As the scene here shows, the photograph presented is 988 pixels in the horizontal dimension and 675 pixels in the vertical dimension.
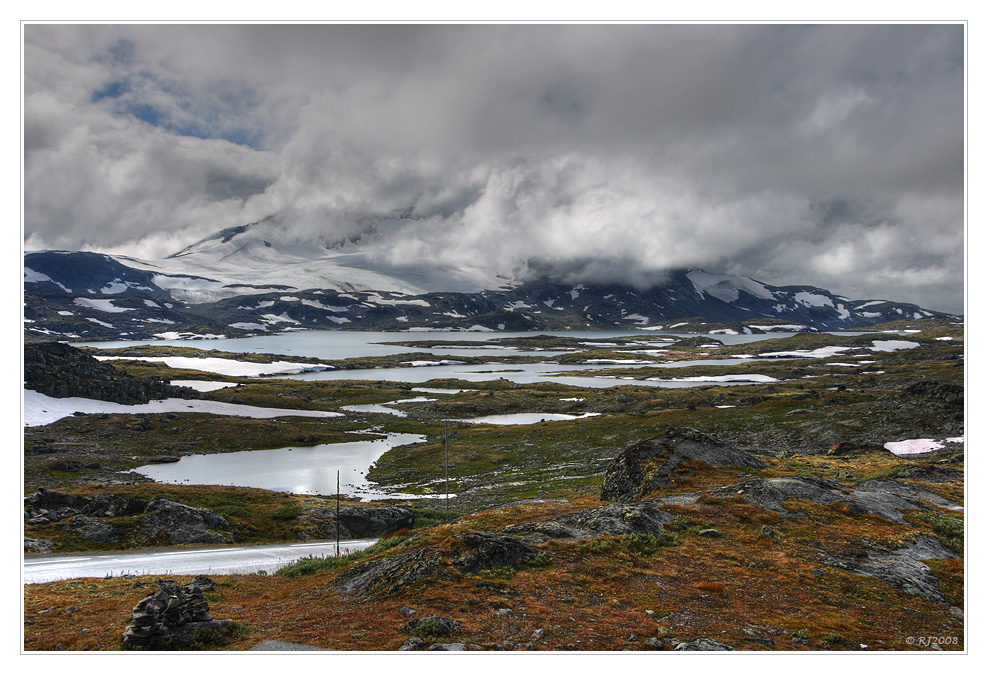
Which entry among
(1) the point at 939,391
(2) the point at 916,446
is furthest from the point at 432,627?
(1) the point at 939,391

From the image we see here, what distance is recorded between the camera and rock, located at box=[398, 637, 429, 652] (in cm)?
1229

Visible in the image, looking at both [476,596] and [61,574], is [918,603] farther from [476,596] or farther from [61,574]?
[61,574]

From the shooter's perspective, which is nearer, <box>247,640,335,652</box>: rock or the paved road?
<box>247,640,335,652</box>: rock

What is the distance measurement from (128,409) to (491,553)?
113 metres

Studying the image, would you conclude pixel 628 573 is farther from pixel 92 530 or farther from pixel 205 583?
pixel 92 530

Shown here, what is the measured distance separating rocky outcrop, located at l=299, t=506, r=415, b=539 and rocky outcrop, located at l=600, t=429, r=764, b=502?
16785 mm

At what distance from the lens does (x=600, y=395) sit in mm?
150000

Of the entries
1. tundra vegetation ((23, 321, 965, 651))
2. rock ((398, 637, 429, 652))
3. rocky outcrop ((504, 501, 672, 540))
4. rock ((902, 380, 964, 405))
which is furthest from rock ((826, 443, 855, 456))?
rock ((398, 637, 429, 652))

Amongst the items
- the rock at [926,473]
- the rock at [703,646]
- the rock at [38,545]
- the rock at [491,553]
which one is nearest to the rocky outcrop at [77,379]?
the rock at [38,545]

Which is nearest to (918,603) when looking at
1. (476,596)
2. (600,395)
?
(476,596)

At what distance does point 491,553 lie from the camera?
685 inches

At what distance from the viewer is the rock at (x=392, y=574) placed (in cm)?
1565

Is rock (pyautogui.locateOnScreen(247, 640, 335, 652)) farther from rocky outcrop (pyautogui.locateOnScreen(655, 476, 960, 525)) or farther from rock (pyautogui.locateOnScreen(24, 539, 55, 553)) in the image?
rock (pyautogui.locateOnScreen(24, 539, 55, 553))
